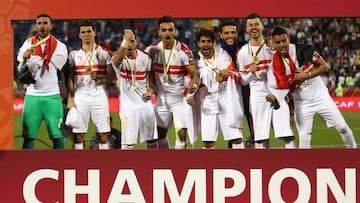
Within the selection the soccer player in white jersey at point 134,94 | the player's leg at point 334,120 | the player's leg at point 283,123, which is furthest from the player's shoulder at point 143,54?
the player's leg at point 334,120

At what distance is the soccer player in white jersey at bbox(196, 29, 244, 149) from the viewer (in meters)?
7.63

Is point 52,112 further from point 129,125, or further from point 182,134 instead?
point 182,134

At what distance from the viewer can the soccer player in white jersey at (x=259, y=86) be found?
766 cm

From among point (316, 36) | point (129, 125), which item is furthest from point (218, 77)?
point (316, 36)

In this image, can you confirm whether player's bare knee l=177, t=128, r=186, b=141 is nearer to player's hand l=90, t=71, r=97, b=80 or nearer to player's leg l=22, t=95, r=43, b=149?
player's hand l=90, t=71, r=97, b=80

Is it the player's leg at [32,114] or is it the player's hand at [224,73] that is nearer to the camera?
the player's hand at [224,73]

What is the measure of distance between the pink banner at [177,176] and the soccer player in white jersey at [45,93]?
2.38 m

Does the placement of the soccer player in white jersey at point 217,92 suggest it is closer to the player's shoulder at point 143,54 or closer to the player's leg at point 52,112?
the player's shoulder at point 143,54

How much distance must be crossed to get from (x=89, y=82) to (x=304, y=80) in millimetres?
1826

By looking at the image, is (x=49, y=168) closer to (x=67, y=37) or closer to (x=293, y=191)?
(x=293, y=191)

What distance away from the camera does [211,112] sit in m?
7.97

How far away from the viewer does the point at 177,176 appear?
5.12 m

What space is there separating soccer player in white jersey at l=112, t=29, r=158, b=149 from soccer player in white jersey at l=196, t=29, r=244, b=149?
453mm

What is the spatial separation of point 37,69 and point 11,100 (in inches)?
89.8
